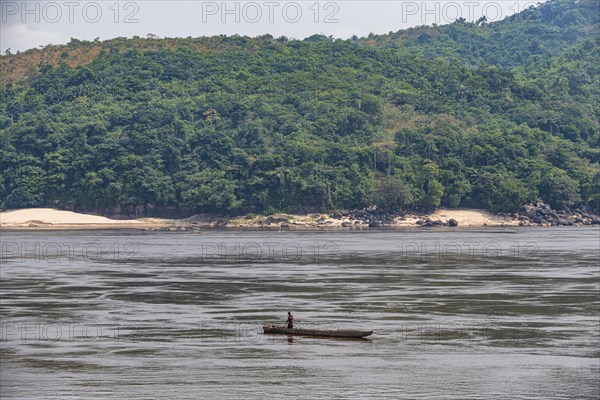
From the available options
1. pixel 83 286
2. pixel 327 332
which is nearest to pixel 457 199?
pixel 83 286

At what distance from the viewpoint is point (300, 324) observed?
58.2m

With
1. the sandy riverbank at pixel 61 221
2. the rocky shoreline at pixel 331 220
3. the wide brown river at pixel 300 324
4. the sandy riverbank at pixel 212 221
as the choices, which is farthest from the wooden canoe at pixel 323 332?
the sandy riverbank at pixel 61 221

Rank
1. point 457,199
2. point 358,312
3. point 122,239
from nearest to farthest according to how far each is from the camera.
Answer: point 358,312
point 122,239
point 457,199

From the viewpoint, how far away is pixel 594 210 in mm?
188500

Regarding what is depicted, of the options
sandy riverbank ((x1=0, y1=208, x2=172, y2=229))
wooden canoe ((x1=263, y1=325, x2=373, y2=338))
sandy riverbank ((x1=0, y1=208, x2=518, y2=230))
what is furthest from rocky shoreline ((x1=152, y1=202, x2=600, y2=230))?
wooden canoe ((x1=263, y1=325, x2=373, y2=338))

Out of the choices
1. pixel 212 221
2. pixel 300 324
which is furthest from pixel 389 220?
pixel 300 324

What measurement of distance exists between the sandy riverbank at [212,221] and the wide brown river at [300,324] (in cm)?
7086

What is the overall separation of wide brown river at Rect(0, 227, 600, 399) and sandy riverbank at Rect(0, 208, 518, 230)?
70.9 metres

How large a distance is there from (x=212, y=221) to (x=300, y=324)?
12736 cm

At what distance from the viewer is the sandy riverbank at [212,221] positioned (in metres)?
178

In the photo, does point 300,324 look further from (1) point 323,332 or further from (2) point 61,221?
(2) point 61,221

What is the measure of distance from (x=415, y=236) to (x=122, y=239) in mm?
35604

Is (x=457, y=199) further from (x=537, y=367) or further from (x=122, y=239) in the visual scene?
(x=537, y=367)

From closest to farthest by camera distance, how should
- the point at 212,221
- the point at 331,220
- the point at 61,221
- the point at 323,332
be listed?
the point at 323,332 → the point at 331,220 → the point at 61,221 → the point at 212,221
